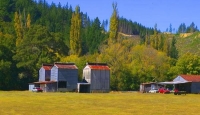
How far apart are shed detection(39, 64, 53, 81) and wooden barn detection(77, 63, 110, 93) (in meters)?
9.06

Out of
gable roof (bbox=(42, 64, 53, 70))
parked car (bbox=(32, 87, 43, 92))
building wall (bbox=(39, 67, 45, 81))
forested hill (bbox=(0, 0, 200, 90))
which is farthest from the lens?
forested hill (bbox=(0, 0, 200, 90))

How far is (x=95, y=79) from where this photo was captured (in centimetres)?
8462

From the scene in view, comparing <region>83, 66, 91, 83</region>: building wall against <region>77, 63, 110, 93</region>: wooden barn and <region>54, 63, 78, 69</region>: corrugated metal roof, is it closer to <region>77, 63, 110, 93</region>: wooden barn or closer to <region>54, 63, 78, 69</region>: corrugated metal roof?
<region>77, 63, 110, 93</region>: wooden barn

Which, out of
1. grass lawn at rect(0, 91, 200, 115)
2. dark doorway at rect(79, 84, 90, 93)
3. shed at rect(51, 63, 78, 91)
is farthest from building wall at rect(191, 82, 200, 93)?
grass lawn at rect(0, 91, 200, 115)

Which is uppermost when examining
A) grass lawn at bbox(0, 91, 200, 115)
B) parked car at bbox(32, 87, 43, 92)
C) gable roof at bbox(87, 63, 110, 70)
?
gable roof at bbox(87, 63, 110, 70)

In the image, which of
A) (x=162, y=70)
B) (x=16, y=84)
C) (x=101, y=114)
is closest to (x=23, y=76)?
(x=16, y=84)

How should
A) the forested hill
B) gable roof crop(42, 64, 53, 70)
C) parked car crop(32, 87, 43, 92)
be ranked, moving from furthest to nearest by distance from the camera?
the forested hill, gable roof crop(42, 64, 53, 70), parked car crop(32, 87, 43, 92)

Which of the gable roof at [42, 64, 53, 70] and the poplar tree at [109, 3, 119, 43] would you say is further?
the poplar tree at [109, 3, 119, 43]

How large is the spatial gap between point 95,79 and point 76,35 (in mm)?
28417

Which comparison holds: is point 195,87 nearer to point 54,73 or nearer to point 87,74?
point 87,74

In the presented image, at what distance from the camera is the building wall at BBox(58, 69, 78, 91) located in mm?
82500

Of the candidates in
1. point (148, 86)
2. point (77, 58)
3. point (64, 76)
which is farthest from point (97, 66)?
point (77, 58)

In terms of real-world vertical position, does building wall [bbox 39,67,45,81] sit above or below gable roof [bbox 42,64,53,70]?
below

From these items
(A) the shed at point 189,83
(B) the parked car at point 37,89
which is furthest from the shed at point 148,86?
(B) the parked car at point 37,89
